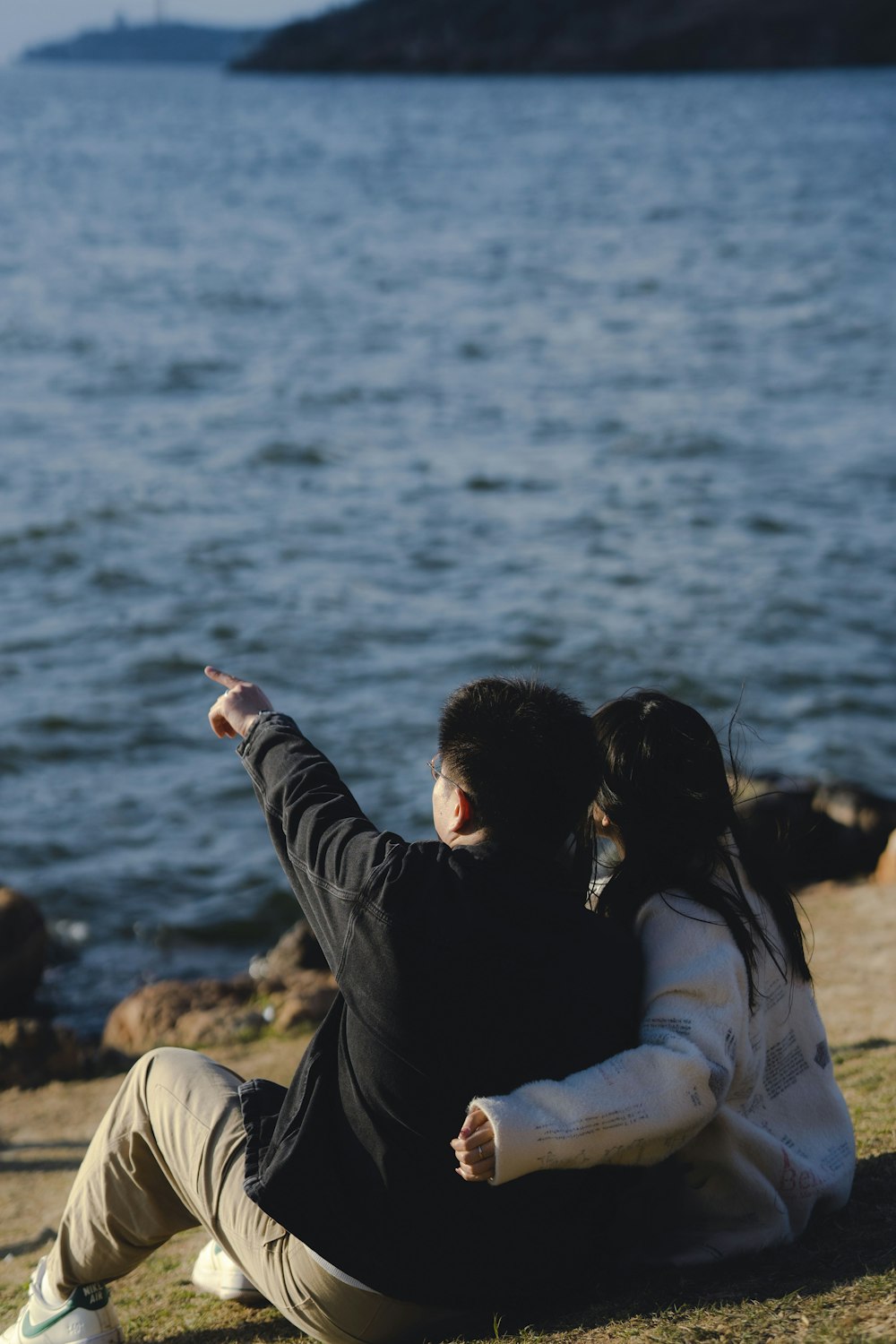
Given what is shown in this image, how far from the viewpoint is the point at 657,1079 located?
8.60 ft

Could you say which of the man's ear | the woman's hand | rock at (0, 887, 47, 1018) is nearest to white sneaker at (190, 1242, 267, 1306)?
the woman's hand

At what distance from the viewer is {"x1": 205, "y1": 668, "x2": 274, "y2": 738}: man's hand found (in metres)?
3.02

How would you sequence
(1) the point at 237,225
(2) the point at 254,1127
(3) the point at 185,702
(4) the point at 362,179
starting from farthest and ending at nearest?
(4) the point at 362,179, (1) the point at 237,225, (3) the point at 185,702, (2) the point at 254,1127

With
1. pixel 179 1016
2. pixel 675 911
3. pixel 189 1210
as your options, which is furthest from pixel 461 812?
pixel 179 1016

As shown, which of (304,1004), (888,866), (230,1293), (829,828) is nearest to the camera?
(230,1293)

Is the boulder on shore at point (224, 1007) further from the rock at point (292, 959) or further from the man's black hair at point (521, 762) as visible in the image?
the man's black hair at point (521, 762)

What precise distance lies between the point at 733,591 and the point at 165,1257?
1001 centimetres

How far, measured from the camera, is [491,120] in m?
62.6

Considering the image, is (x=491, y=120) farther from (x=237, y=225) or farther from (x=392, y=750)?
(x=392, y=750)

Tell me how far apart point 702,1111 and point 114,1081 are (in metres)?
3.98

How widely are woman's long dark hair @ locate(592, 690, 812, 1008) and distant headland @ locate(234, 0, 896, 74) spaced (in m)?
79.1

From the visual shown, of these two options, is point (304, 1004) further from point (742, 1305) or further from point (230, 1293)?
point (742, 1305)

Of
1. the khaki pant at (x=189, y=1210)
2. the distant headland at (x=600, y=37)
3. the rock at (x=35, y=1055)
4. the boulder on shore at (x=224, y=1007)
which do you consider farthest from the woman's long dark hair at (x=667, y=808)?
the distant headland at (x=600, y=37)

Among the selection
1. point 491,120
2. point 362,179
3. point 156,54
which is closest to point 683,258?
point 362,179
